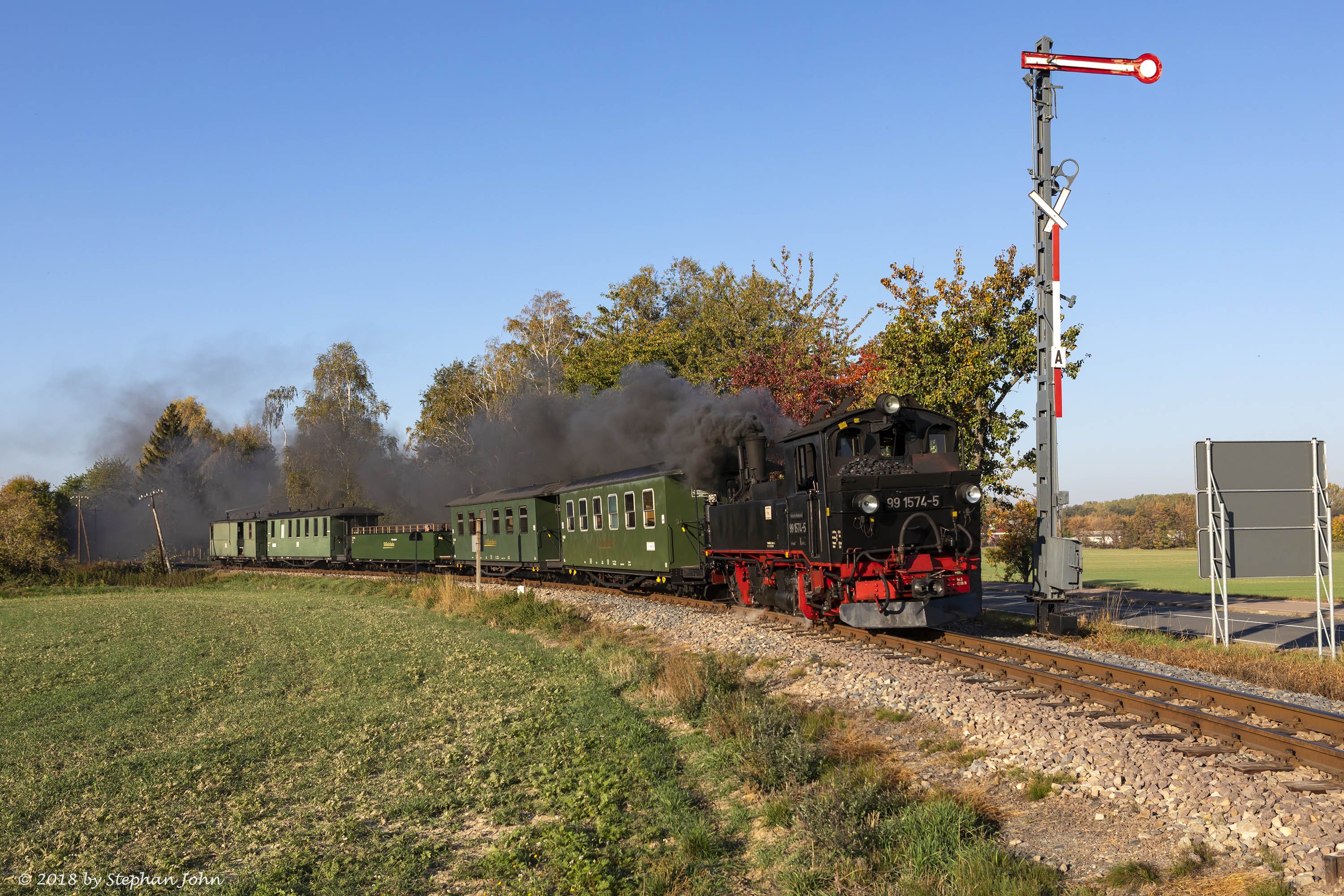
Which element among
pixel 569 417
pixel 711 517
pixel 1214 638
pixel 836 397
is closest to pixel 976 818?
pixel 1214 638

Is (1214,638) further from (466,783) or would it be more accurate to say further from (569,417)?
(569,417)

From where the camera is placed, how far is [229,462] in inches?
3629

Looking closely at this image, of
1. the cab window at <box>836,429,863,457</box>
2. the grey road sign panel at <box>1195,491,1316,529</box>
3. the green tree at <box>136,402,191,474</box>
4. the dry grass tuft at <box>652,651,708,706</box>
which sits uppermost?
the green tree at <box>136,402,191,474</box>

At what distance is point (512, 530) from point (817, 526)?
18337 mm

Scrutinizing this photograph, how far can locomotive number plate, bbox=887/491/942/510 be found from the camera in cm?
1299

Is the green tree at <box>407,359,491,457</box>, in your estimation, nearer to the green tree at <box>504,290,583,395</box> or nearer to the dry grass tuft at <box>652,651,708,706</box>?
the green tree at <box>504,290,583,395</box>

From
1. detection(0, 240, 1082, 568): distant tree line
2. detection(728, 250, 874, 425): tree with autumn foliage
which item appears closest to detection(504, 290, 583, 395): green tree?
detection(0, 240, 1082, 568): distant tree line

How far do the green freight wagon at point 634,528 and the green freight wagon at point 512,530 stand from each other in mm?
1328

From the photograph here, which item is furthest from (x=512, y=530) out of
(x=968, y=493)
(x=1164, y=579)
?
(x=1164, y=579)

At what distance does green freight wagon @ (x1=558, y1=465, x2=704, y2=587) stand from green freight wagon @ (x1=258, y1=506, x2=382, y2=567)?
66.5ft

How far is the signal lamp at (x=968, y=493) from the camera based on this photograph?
43.5ft

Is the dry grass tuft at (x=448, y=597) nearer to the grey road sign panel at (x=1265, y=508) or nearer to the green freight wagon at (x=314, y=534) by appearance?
the green freight wagon at (x=314, y=534)

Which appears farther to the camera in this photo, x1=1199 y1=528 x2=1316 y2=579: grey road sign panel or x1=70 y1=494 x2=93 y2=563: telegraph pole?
x1=70 y1=494 x2=93 y2=563: telegraph pole

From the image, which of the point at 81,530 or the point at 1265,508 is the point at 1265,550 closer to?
the point at 1265,508
